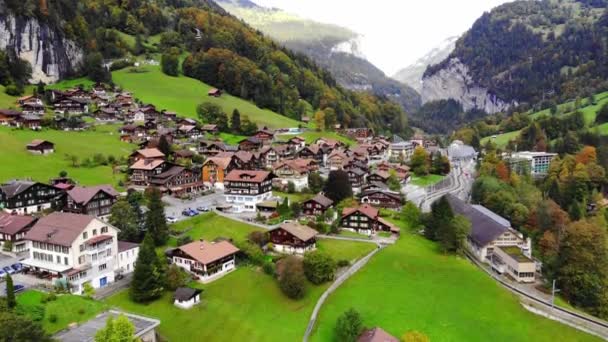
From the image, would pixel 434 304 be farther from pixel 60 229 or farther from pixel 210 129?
pixel 210 129

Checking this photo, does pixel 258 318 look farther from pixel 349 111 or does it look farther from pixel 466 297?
pixel 349 111

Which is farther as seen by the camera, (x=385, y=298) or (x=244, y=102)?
(x=244, y=102)

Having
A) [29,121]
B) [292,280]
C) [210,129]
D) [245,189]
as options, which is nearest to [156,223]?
[292,280]

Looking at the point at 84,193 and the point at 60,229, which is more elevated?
the point at 84,193

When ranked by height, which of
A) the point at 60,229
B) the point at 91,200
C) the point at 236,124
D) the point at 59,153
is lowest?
the point at 60,229

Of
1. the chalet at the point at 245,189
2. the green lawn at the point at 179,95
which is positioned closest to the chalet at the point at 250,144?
the green lawn at the point at 179,95

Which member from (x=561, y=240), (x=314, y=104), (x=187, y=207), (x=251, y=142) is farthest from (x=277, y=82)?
(x=561, y=240)

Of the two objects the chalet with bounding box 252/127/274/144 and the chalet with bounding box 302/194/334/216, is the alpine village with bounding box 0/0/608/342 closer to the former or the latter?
the chalet with bounding box 302/194/334/216
